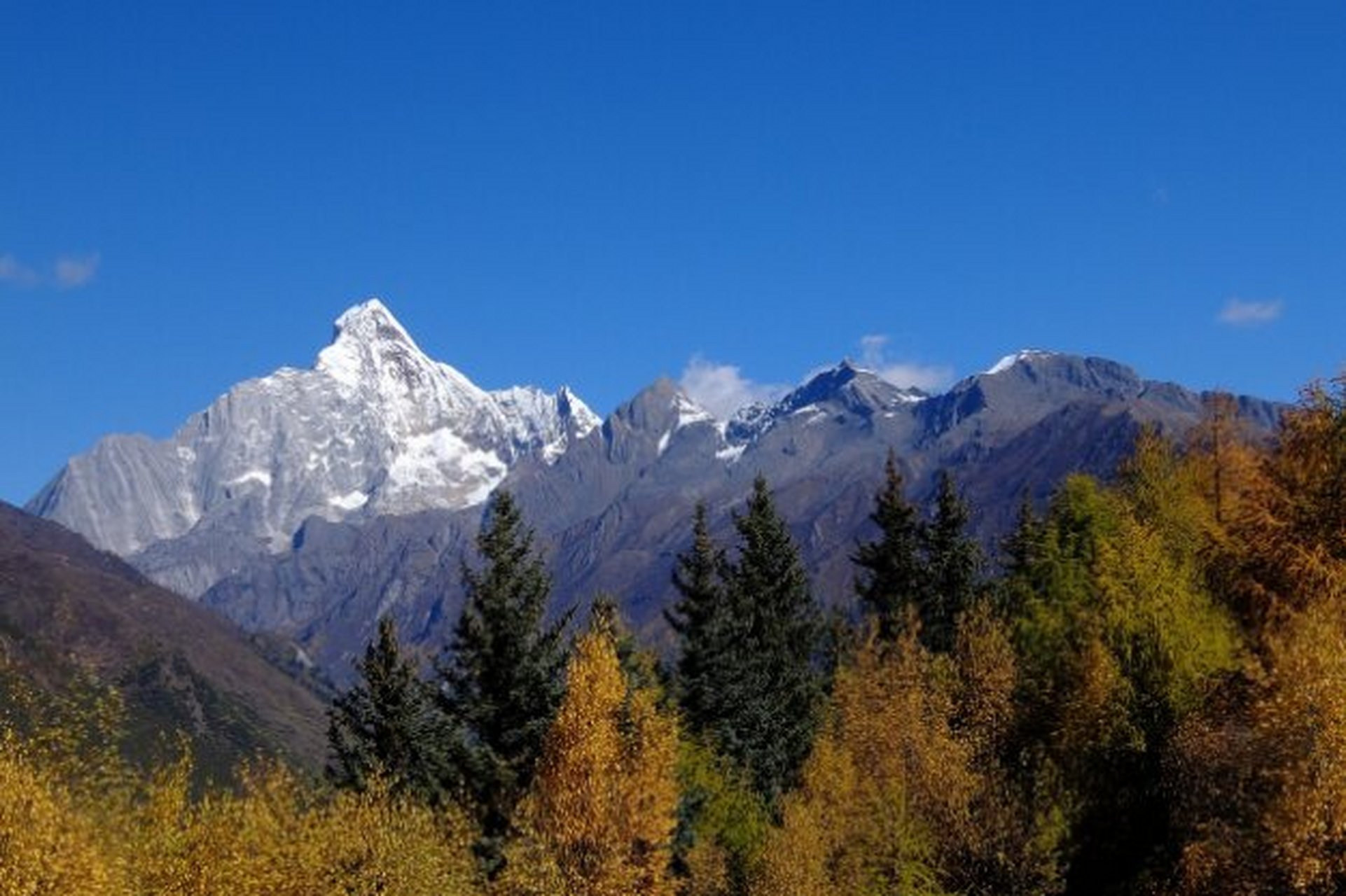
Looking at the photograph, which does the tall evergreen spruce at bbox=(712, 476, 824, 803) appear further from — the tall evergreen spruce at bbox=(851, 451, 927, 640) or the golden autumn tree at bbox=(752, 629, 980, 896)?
the tall evergreen spruce at bbox=(851, 451, 927, 640)

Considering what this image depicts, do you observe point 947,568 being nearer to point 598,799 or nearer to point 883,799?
point 883,799

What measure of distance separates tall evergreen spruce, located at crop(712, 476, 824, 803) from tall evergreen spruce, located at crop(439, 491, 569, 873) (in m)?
23.1

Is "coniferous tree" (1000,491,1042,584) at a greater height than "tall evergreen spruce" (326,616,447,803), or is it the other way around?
"coniferous tree" (1000,491,1042,584)

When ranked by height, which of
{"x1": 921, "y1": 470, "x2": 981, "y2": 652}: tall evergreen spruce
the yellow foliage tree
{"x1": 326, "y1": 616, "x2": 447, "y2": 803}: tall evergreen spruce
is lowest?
the yellow foliage tree

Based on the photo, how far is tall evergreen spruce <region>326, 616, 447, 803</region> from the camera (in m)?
58.2

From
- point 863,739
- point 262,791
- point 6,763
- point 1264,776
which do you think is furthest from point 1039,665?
point 6,763

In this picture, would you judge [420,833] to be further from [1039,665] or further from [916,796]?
[1039,665]

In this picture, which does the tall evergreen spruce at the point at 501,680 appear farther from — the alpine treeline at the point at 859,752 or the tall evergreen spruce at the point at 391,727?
the tall evergreen spruce at the point at 391,727

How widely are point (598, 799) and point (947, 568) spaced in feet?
159

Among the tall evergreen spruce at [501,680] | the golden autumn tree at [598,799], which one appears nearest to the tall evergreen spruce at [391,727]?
the tall evergreen spruce at [501,680]

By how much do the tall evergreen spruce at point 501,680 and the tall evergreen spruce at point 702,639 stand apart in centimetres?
1909

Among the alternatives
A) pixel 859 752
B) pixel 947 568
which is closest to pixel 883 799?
A: pixel 859 752

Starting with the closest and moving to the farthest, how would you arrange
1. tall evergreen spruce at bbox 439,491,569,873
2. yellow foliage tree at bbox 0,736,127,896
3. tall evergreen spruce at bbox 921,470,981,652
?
yellow foliage tree at bbox 0,736,127,896 < tall evergreen spruce at bbox 439,491,569,873 < tall evergreen spruce at bbox 921,470,981,652

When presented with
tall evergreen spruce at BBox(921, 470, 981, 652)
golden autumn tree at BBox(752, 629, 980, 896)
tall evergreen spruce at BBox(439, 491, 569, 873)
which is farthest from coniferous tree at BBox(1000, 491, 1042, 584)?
tall evergreen spruce at BBox(439, 491, 569, 873)
